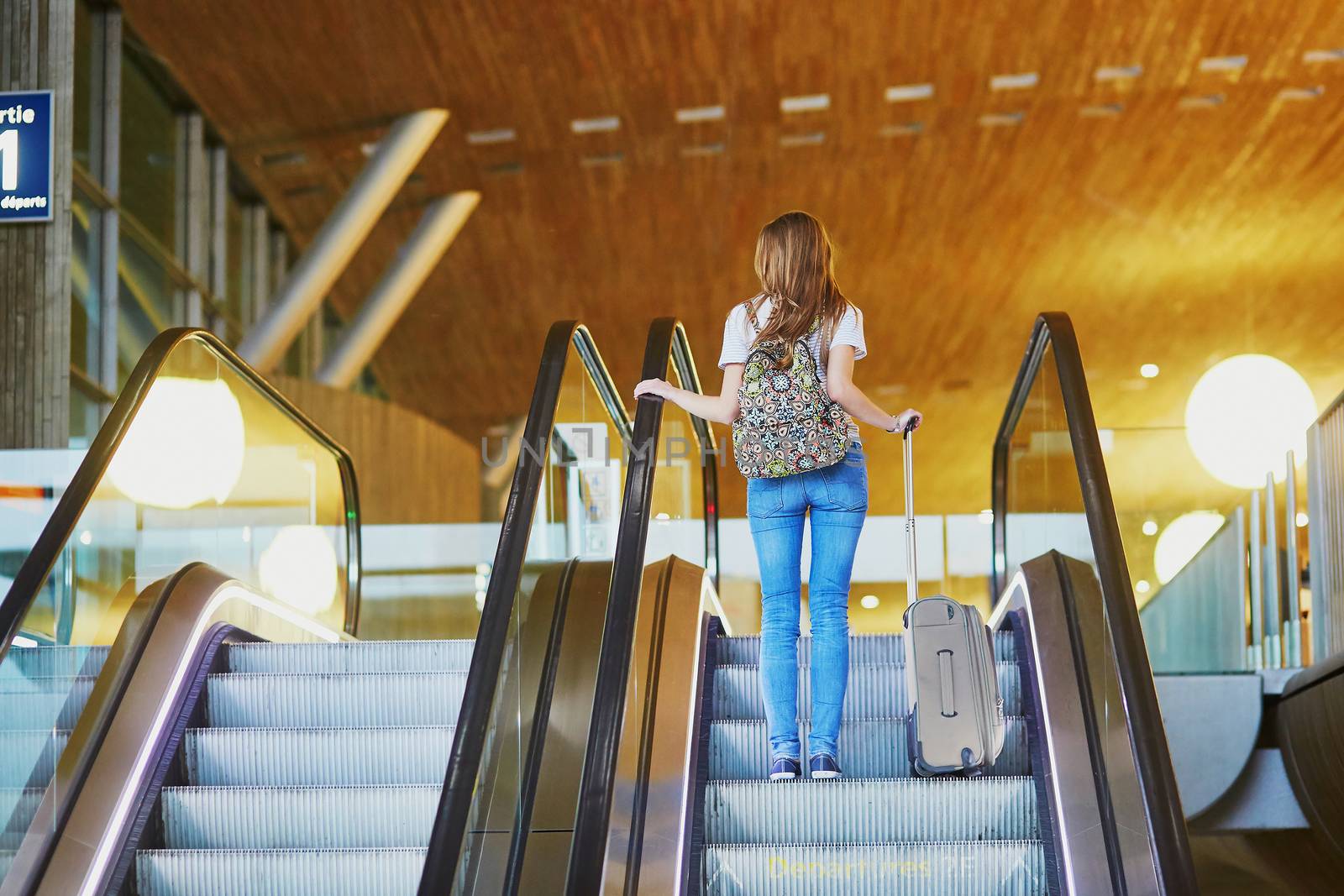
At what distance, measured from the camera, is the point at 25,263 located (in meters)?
9.11

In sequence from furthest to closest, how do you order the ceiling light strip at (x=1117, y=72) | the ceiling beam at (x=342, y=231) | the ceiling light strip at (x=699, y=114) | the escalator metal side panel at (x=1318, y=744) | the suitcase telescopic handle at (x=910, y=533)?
the ceiling light strip at (x=699, y=114) < the ceiling beam at (x=342, y=231) < the ceiling light strip at (x=1117, y=72) < the escalator metal side panel at (x=1318, y=744) < the suitcase telescopic handle at (x=910, y=533)

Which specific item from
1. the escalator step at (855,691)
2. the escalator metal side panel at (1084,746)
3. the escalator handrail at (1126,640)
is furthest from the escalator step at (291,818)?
the escalator handrail at (1126,640)

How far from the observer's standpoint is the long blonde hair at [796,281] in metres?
4.43

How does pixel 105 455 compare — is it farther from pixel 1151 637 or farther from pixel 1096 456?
pixel 1151 637

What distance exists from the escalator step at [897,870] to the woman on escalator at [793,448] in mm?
308

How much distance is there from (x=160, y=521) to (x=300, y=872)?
6.52ft

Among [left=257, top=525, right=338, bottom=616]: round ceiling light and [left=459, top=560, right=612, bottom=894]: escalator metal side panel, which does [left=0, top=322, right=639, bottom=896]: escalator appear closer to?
[left=459, top=560, right=612, bottom=894]: escalator metal side panel

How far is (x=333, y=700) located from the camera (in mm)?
5336

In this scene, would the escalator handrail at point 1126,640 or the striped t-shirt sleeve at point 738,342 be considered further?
the striped t-shirt sleeve at point 738,342

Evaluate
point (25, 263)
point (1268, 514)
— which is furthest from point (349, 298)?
point (1268, 514)

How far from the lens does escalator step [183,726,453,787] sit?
16.0 ft

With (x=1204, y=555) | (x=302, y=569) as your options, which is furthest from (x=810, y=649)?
(x=1204, y=555)

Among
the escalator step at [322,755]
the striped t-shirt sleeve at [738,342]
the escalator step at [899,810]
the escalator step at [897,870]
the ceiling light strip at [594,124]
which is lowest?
the escalator step at [897,870]

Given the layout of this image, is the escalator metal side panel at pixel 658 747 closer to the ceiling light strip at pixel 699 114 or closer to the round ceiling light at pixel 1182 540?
the round ceiling light at pixel 1182 540
